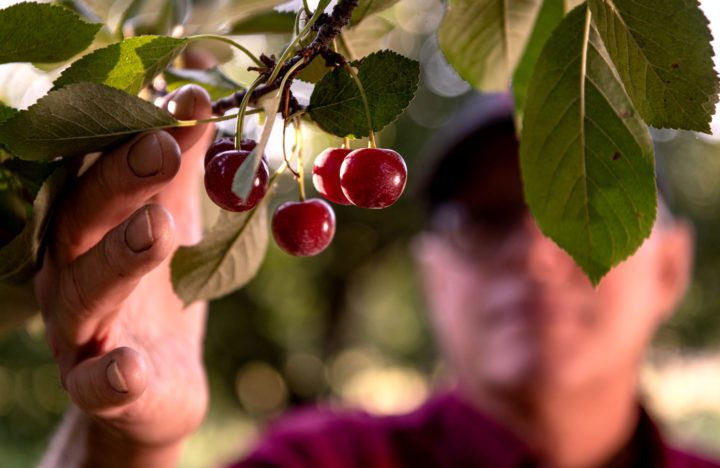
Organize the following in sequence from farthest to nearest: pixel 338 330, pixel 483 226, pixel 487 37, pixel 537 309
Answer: pixel 338 330, pixel 483 226, pixel 537 309, pixel 487 37

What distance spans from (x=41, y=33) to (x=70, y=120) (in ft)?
0.26

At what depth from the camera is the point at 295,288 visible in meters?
9.00

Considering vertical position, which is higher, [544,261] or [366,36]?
[366,36]

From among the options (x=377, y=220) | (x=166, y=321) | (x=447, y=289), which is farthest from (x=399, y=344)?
(x=166, y=321)

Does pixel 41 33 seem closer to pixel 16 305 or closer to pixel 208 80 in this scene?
pixel 208 80

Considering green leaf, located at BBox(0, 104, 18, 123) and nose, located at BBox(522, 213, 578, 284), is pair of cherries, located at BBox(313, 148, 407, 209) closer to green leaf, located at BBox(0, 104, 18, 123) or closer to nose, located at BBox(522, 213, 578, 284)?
green leaf, located at BBox(0, 104, 18, 123)

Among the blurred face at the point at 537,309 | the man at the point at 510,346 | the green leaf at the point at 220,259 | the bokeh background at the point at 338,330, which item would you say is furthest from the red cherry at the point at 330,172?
the bokeh background at the point at 338,330

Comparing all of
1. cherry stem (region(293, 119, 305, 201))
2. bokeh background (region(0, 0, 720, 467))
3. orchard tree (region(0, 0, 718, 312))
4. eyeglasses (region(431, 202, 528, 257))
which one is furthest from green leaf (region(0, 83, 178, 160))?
bokeh background (region(0, 0, 720, 467))

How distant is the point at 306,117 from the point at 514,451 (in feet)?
6.62

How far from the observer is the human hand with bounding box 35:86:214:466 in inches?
20.4

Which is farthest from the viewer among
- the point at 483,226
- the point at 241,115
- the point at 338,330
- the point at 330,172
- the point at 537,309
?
the point at 338,330

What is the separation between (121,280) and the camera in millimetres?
563

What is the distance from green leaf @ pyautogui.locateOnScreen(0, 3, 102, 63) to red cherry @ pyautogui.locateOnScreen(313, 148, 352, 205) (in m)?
0.19

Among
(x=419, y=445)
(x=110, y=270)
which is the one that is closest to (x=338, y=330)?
(x=419, y=445)
